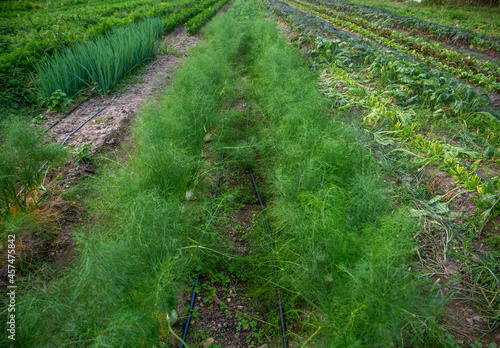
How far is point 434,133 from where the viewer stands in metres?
3.97

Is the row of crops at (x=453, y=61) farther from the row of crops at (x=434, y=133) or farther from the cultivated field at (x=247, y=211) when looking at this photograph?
the row of crops at (x=434, y=133)

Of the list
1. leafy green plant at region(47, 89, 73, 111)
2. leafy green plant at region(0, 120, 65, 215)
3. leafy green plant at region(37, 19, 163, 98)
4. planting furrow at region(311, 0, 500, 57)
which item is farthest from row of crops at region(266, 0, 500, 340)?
planting furrow at region(311, 0, 500, 57)

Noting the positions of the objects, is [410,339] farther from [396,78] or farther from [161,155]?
[396,78]

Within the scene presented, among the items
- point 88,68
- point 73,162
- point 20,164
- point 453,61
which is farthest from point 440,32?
point 20,164

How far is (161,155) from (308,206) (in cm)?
146

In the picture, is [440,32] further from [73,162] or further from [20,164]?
[20,164]

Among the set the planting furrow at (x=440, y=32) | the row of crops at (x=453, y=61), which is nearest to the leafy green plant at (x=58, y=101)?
the row of crops at (x=453, y=61)

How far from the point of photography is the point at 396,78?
17.2 ft

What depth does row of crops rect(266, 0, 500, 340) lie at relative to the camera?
2.55 meters

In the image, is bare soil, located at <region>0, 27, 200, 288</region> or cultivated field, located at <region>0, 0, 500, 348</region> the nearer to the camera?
cultivated field, located at <region>0, 0, 500, 348</region>

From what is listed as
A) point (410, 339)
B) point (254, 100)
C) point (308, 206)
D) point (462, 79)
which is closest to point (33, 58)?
point (254, 100)

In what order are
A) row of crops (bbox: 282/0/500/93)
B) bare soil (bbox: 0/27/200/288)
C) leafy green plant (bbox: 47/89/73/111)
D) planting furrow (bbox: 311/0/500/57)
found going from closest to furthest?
bare soil (bbox: 0/27/200/288), leafy green plant (bbox: 47/89/73/111), row of crops (bbox: 282/0/500/93), planting furrow (bbox: 311/0/500/57)

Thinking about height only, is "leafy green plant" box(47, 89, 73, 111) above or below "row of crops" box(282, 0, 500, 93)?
above

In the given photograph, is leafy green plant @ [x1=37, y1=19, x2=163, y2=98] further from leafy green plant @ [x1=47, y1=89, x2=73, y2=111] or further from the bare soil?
the bare soil
